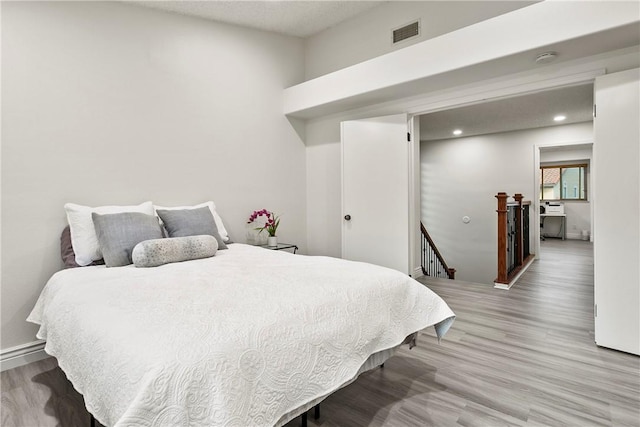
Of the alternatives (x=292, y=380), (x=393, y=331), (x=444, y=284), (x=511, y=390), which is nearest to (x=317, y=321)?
(x=292, y=380)

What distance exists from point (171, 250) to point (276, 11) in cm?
280

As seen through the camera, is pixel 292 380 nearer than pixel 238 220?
Yes

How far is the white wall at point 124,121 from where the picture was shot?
98.3 inches

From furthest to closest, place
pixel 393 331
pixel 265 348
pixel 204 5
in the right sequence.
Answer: pixel 204 5 → pixel 393 331 → pixel 265 348

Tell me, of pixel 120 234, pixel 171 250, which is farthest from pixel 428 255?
pixel 120 234

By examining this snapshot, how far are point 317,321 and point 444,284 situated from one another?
10.6 feet

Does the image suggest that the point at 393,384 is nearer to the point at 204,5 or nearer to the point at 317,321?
the point at 317,321

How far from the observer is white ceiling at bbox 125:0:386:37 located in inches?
130

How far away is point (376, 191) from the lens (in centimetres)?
386

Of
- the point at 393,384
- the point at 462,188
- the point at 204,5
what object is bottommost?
the point at 393,384

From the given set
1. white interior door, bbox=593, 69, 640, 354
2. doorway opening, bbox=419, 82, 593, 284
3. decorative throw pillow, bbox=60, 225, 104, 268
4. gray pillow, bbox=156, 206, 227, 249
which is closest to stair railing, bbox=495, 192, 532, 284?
doorway opening, bbox=419, 82, 593, 284

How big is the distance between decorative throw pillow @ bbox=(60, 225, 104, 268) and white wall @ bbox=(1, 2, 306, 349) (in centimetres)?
9

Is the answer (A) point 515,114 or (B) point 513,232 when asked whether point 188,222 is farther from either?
(A) point 515,114

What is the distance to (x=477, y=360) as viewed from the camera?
7.72 ft
